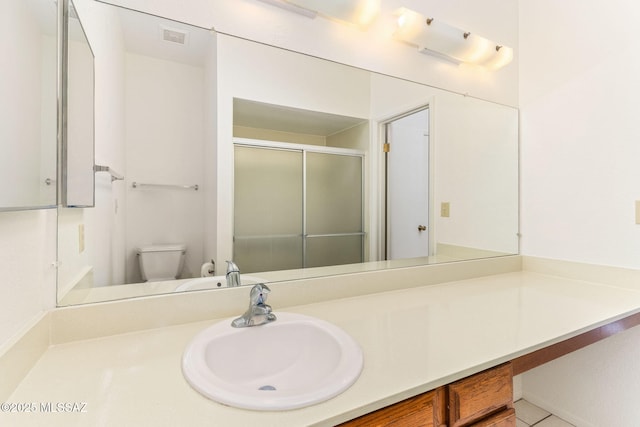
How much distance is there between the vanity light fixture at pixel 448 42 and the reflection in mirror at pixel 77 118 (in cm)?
134

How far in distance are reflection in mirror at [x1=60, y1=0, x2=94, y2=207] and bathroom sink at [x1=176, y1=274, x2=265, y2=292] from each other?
40 cm

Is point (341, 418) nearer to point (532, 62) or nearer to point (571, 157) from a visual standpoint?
point (571, 157)

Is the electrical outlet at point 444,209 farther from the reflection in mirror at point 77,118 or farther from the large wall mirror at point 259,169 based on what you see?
the reflection in mirror at point 77,118

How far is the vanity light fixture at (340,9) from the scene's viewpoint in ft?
4.31

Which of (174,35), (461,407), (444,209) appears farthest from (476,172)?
(174,35)

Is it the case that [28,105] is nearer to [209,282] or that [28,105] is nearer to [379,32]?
[209,282]

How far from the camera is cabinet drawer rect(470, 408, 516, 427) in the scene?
2.76ft

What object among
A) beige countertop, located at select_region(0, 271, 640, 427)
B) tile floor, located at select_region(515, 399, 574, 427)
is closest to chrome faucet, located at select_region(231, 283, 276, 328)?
beige countertop, located at select_region(0, 271, 640, 427)

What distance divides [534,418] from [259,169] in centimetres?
212

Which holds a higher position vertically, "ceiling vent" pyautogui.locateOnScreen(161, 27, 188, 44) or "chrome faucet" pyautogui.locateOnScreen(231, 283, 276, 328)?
"ceiling vent" pyautogui.locateOnScreen(161, 27, 188, 44)

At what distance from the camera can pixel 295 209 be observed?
4.56 ft

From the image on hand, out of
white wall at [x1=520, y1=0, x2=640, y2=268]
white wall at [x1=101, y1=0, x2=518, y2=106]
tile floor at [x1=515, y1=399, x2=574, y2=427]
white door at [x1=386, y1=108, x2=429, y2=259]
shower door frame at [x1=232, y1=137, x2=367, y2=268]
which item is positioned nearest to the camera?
white wall at [x1=101, y1=0, x2=518, y2=106]

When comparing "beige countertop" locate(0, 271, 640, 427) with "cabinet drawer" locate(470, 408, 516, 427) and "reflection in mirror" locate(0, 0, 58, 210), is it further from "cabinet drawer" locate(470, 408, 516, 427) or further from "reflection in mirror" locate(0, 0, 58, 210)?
"reflection in mirror" locate(0, 0, 58, 210)

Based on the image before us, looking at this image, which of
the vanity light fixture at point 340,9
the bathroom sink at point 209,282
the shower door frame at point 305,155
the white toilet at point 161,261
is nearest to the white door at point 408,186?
the shower door frame at point 305,155
